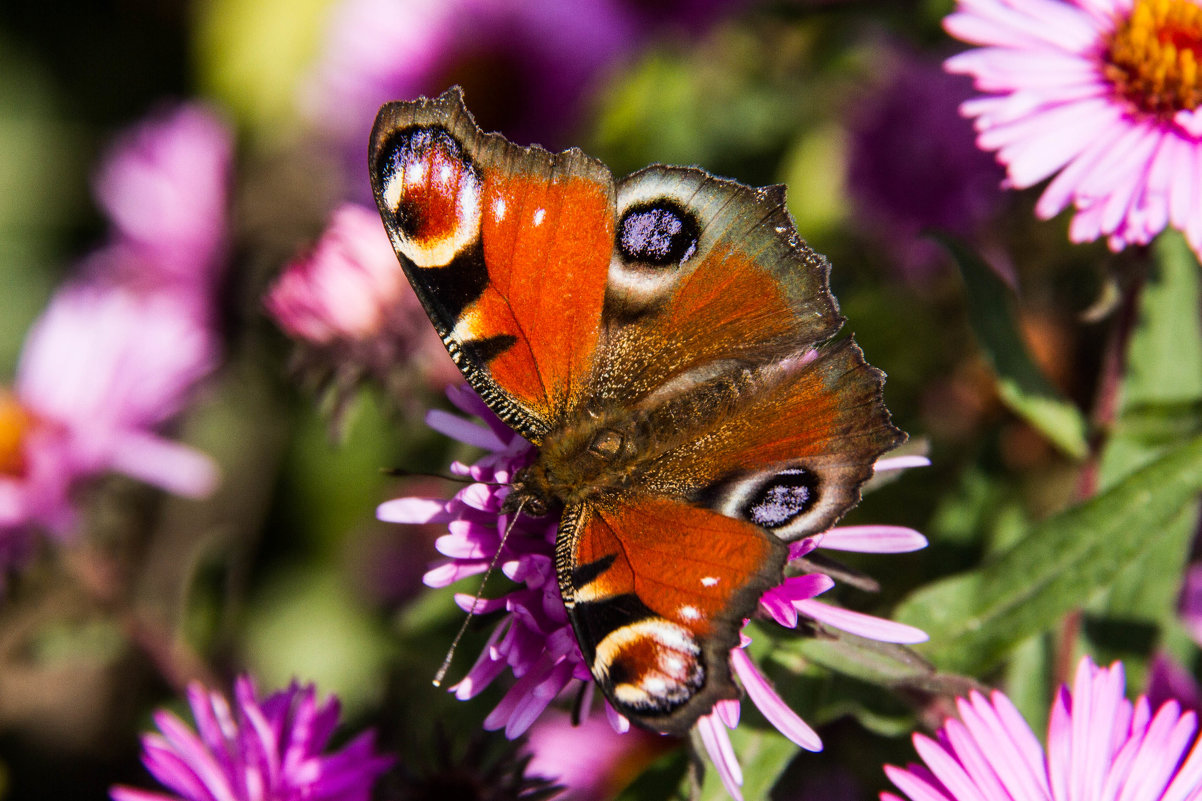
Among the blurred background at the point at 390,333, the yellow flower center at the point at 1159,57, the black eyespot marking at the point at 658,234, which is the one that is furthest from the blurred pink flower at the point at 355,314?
the yellow flower center at the point at 1159,57

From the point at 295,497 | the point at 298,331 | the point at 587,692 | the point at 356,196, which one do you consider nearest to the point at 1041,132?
the point at 587,692

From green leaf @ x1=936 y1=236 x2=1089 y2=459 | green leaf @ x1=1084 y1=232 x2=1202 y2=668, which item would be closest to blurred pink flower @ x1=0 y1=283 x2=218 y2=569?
green leaf @ x1=936 y1=236 x2=1089 y2=459

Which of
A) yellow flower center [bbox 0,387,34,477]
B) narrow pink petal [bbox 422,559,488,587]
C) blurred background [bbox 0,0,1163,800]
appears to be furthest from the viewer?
yellow flower center [bbox 0,387,34,477]

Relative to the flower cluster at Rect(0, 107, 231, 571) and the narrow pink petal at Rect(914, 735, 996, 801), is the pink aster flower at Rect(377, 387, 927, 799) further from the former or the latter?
the flower cluster at Rect(0, 107, 231, 571)

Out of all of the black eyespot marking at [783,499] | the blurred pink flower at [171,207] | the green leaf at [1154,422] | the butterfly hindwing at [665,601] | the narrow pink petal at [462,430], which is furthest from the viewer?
the blurred pink flower at [171,207]

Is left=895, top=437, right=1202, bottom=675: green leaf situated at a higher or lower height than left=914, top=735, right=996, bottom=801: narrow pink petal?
higher

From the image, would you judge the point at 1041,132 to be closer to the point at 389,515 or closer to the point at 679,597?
the point at 679,597

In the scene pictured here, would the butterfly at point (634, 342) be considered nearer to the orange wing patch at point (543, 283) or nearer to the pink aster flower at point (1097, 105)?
the orange wing patch at point (543, 283)

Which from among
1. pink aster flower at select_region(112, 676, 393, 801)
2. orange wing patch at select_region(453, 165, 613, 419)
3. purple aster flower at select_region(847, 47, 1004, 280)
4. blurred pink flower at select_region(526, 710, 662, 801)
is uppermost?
purple aster flower at select_region(847, 47, 1004, 280)
